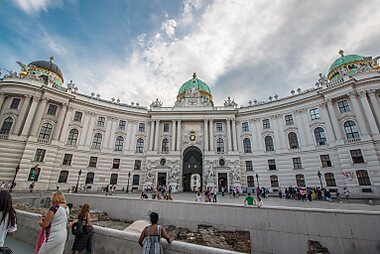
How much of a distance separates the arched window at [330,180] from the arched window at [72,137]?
41504mm

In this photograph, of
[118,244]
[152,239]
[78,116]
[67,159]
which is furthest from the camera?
[78,116]

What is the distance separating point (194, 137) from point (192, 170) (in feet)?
21.7

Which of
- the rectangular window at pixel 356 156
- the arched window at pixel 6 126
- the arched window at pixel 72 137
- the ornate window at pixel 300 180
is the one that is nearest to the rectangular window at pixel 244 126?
the ornate window at pixel 300 180

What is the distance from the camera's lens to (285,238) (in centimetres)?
847

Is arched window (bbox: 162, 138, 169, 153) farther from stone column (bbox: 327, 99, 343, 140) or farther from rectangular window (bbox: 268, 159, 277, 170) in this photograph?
stone column (bbox: 327, 99, 343, 140)

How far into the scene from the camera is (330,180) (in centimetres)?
2545

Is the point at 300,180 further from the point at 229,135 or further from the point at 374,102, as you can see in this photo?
the point at 374,102

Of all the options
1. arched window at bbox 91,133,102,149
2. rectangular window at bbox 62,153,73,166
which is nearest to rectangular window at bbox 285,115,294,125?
arched window at bbox 91,133,102,149

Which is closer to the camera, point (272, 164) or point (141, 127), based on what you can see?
point (272, 164)

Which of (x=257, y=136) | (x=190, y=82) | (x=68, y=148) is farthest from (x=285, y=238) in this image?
(x=190, y=82)

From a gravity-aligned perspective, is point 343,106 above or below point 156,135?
above

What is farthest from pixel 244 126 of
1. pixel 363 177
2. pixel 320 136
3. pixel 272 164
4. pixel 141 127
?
→ pixel 141 127

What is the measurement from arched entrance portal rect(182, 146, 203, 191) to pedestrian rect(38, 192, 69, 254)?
30847 mm

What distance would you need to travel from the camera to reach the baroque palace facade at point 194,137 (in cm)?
2455
